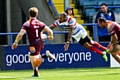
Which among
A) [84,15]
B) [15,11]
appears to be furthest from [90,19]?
[15,11]

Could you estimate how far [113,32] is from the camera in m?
16.5

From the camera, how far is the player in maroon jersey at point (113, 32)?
16.4m

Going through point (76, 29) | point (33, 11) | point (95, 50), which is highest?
point (33, 11)

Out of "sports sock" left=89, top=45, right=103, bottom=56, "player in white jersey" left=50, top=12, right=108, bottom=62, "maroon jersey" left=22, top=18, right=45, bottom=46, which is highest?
"maroon jersey" left=22, top=18, right=45, bottom=46

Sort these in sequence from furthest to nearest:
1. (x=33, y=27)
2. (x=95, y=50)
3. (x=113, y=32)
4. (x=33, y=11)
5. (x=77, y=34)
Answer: (x=77, y=34) → (x=95, y=50) → (x=113, y=32) → (x=33, y=27) → (x=33, y=11)

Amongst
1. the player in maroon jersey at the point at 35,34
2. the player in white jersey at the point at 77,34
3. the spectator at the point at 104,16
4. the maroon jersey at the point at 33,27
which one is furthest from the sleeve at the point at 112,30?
the spectator at the point at 104,16

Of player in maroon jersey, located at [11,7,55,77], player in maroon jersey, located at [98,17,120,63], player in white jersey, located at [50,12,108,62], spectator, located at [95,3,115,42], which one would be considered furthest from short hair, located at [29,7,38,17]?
spectator, located at [95,3,115,42]

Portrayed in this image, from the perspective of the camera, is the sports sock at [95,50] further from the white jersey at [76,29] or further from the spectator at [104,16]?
the spectator at [104,16]

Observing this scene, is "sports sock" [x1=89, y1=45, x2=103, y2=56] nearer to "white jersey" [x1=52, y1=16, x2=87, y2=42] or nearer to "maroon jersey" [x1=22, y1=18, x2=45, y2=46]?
"white jersey" [x1=52, y1=16, x2=87, y2=42]

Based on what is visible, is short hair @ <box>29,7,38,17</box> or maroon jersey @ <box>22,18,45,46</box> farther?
maroon jersey @ <box>22,18,45,46</box>

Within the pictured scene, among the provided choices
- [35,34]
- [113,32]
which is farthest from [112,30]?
[35,34]

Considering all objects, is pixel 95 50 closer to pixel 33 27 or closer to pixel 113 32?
pixel 113 32

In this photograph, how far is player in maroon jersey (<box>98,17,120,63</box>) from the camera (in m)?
16.4

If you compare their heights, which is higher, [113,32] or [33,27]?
[33,27]
